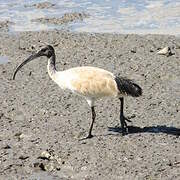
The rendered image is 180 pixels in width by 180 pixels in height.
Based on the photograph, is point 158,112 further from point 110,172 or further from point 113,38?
point 113,38

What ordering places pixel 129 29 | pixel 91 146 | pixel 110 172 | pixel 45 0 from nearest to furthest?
pixel 110 172 → pixel 91 146 → pixel 129 29 → pixel 45 0

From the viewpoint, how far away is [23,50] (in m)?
14.7

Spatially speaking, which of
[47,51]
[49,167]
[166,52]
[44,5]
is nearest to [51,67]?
[47,51]

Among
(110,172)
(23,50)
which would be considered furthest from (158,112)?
(23,50)

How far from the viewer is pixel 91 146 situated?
904cm

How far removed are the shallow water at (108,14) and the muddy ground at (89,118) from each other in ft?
4.26

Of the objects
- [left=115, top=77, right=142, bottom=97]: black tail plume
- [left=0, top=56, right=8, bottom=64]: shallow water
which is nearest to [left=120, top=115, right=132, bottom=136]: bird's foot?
[left=115, top=77, right=142, bottom=97]: black tail plume

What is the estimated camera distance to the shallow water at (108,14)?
54.8 feet

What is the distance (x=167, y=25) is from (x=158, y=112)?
683cm

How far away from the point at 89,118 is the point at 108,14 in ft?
26.5

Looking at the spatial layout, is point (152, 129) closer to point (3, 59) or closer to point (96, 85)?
point (96, 85)

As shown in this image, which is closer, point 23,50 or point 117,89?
point 117,89

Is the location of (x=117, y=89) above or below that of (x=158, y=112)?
above

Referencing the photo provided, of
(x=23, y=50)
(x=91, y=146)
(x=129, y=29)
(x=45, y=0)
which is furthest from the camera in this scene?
(x=45, y=0)
